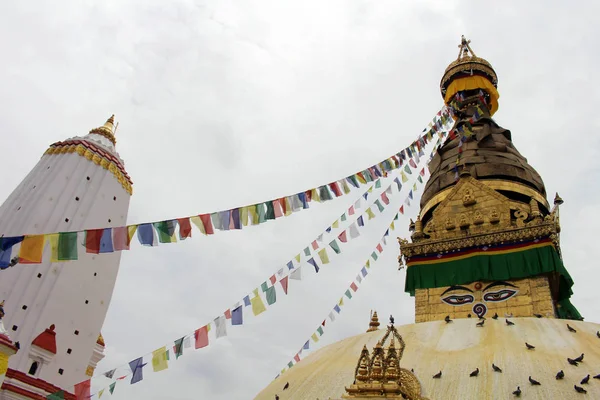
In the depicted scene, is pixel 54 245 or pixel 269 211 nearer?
pixel 54 245

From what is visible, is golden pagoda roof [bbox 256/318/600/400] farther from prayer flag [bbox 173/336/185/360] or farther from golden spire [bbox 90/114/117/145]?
golden spire [bbox 90/114/117/145]

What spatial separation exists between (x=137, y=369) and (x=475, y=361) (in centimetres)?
524

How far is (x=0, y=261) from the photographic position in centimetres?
648

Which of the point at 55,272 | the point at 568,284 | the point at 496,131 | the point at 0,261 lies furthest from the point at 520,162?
the point at 55,272

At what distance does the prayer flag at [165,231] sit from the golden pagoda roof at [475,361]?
260 cm

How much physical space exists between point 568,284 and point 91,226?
16695mm

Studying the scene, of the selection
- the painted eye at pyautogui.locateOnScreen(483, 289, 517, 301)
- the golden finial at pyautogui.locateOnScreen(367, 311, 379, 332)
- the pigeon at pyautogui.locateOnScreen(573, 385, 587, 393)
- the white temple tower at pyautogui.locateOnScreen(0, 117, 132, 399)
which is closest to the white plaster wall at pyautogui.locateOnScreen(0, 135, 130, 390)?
the white temple tower at pyautogui.locateOnScreen(0, 117, 132, 399)

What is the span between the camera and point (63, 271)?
1786 centimetres

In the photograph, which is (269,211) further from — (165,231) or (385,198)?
(385,198)

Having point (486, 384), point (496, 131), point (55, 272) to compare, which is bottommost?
point (486, 384)

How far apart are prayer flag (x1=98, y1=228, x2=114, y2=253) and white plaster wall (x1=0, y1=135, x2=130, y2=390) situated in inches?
384

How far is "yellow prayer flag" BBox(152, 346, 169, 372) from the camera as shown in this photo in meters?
8.08

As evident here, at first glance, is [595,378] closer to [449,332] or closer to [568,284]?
[449,332]

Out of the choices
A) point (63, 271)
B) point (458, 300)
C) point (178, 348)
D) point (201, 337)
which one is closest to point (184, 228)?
point (201, 337)
